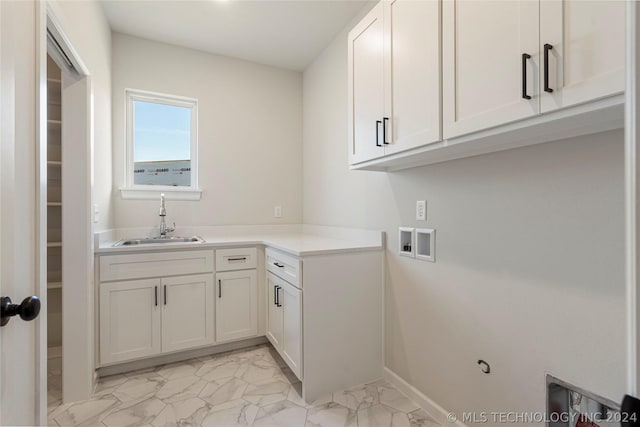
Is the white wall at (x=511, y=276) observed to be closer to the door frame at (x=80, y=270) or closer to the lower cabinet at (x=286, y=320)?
the lower cabinet at (x=286, y=320)

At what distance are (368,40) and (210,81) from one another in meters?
1.82

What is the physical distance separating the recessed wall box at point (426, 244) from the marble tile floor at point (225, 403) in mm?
894

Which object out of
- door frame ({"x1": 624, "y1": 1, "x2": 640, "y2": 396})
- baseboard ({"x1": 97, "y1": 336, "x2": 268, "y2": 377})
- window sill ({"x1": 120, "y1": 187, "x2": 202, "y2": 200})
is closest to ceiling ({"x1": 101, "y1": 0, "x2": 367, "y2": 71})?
window sill ({"x1": 120, "y1": 187, "x2": 202, "y2": 200})

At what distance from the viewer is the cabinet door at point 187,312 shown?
2.27 meters

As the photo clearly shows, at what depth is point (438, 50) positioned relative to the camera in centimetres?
129

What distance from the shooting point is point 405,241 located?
6.38 ft

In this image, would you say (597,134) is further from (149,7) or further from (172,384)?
(149,7)

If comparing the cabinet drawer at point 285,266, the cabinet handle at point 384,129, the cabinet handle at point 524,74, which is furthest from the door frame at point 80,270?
the cabinet handle at point 524,74

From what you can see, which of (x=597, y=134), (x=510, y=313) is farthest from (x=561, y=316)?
(x=597, y=134)

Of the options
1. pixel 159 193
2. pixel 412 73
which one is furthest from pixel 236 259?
pixel 412 73

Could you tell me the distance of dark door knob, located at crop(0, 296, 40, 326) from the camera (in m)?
0.73

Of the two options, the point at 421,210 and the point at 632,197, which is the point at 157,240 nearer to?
the point at 421,210

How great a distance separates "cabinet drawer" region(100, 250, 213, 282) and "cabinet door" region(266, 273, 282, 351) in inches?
19.5

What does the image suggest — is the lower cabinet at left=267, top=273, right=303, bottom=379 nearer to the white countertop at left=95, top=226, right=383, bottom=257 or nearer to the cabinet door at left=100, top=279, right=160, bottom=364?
the white countertop at left=95, top=226, right=383, bottom=257
